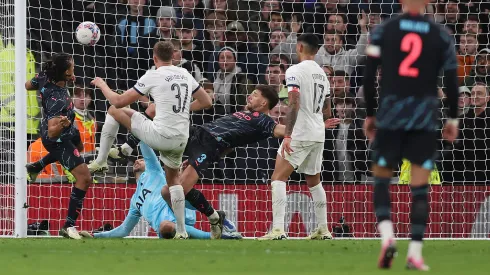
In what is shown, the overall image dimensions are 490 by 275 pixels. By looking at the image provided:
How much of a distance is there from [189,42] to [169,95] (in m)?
4.06

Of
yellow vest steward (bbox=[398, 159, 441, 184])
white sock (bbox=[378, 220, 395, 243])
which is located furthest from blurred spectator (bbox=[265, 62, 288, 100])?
white sock (bbox=[378, 220, 395, 243])

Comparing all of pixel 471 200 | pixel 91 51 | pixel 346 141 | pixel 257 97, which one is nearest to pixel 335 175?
pixel 346 141

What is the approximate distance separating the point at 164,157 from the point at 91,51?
4248 millimetres

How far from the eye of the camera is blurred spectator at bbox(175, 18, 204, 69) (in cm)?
1545

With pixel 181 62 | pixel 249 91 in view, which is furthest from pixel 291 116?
pixel 181 62

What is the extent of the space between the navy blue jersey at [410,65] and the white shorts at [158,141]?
4378 millimetres

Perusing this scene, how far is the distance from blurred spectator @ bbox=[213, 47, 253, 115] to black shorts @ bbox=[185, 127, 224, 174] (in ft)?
8.61

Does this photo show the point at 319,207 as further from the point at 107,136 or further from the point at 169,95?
the point at 107,136

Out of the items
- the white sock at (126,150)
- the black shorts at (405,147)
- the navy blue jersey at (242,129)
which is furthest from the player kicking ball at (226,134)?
the black shorts at (405,147)

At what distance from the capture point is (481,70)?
15.6 m

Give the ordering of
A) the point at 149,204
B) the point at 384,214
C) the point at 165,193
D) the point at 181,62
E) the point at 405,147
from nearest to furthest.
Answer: the point at 384,214 → the point at 405,147 → the point at 165,193 → the point at 149,204 → the point at 181,62

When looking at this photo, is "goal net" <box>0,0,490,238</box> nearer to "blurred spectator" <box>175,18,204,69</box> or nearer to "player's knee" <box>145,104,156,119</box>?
"blurred spectator" <box>175,18,204,69</box>

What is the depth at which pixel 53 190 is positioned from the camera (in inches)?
546

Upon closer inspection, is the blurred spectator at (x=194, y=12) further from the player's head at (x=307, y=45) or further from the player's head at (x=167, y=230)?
the player's head at (x=167, y=230)
